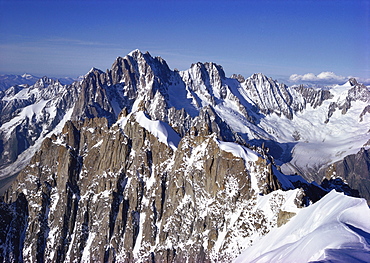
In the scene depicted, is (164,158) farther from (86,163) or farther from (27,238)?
(27,238)

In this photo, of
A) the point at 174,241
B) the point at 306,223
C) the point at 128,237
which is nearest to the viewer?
the point at 306,223

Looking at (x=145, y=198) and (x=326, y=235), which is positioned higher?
(x=326, y=235)

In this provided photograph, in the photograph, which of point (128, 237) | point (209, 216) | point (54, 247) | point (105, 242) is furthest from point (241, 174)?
point (54, 247)

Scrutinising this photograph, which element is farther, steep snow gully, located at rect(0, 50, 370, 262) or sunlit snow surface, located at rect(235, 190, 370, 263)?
steep snow gully, located at rect(0, 50, 370, 262)

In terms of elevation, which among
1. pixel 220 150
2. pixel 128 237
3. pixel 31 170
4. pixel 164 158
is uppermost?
pixel 220 150

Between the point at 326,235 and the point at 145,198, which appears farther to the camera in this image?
the point at 145,198

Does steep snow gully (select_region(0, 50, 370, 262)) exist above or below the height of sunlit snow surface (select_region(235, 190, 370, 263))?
below

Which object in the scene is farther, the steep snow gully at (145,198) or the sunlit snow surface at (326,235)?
the steep snow gully at (145,198)

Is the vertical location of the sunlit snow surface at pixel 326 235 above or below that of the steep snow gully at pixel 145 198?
above
